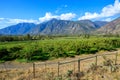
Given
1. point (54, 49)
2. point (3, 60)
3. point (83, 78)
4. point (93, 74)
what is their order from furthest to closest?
point (54, 49)
point (3, 60)
point (93, 74)
point (83, 78)

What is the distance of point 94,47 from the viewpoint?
5506 cm

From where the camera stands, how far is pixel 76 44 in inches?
2060

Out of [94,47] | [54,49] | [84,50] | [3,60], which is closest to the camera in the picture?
[3,60]

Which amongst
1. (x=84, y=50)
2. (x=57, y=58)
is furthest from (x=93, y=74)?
(x=84, y=50)

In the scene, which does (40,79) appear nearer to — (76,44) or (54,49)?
(54,49)

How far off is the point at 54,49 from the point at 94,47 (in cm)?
1347

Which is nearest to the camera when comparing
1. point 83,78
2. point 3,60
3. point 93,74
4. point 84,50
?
point 83,78

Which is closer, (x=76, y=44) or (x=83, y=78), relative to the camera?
(x=83, y=78)

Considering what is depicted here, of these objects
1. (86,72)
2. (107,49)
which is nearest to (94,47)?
(107,49)

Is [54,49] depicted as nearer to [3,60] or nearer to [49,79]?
[3,60]

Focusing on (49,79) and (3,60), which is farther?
(3,60)

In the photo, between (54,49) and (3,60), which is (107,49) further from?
(3,60)

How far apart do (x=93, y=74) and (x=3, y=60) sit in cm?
2415

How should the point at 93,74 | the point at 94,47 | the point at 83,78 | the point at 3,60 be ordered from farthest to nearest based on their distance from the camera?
the point at 94,47 < the point at 3,60 < the point at 93,74 < the point at 83,78
